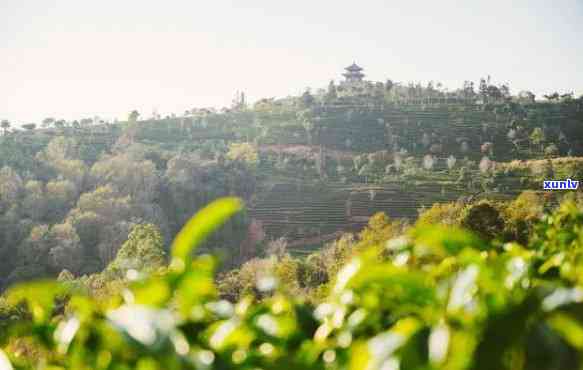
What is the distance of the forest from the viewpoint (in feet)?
1.04

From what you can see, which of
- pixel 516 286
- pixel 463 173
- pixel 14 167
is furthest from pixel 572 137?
pixel 516 286

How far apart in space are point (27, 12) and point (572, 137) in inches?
1589

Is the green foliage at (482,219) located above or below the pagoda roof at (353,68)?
below

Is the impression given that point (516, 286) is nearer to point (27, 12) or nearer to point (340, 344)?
point (340, 344)

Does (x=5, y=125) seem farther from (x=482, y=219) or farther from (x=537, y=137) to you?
(x=482, y=219)

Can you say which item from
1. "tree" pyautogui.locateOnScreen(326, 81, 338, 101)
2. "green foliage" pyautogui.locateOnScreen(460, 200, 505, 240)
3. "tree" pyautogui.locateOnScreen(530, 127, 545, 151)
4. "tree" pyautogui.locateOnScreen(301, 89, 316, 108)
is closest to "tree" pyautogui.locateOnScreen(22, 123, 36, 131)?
"tree" pyautogui.locateOnScreen(301, 89, 316, 108)

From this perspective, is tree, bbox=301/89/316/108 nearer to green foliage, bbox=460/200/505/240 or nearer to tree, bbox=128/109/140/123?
tree, bbox=128/109/140/123

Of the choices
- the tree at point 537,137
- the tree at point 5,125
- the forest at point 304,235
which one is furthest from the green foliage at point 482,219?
the tree at point 5,125

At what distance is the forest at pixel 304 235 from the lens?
1.04 ft

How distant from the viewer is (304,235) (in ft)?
89.1

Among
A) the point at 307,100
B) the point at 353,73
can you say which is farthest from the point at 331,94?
the point at 353,73

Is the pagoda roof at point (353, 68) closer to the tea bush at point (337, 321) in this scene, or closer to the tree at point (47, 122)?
the tree at point (47, 122)

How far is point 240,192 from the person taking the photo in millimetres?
30047

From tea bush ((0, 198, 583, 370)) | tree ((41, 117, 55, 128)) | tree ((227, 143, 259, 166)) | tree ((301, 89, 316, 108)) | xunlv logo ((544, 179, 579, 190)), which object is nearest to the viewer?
tea bush ((0, 198, 583, 370))
